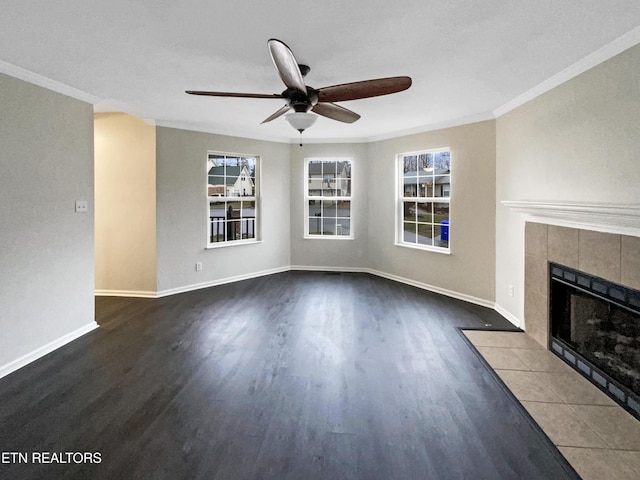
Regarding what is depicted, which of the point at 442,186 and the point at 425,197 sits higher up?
the point at 442,186

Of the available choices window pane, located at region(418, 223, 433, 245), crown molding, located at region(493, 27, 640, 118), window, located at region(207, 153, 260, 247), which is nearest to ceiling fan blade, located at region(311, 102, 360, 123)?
crown molding, located at region(493, 27, 640, 118)

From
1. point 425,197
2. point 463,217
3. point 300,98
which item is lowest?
point 463,217

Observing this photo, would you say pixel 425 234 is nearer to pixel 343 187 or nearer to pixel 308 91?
pixel 343 187

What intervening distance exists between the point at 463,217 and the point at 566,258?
1855 millimetres

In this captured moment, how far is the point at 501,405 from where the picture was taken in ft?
7.60

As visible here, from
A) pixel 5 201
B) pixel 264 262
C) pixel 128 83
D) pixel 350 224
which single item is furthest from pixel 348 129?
pixel 5 201

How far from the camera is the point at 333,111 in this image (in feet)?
9.78

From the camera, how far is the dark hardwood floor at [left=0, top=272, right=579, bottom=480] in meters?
1.80

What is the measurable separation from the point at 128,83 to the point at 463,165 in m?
4.08

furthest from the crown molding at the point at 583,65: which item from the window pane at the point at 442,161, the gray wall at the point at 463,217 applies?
the window pane at the point at 442,161

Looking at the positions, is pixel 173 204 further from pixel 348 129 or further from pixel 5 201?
pixel 348 129

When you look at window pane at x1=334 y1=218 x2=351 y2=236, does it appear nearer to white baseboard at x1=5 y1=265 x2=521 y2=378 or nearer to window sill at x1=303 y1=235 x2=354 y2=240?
window sill at x1=303 y1=235 x2=354 y2=240

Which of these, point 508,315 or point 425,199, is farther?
point 425,199

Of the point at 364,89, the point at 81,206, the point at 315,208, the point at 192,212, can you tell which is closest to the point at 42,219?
the point at 81,206
